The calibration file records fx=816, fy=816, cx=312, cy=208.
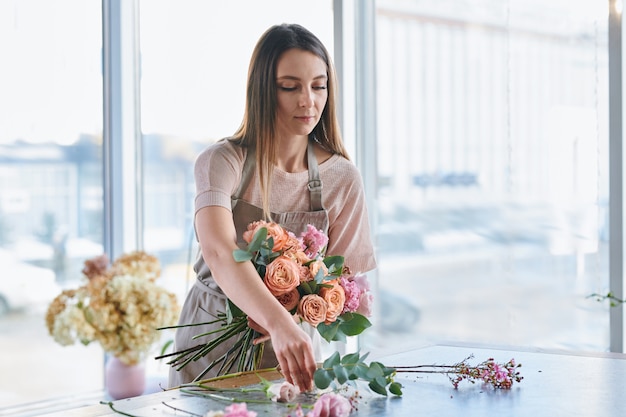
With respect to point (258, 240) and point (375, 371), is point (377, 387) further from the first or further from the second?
point (258, 240)

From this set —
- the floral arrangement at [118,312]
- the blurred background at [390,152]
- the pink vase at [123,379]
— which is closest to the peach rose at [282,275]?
the floral arrangement at [118,312]

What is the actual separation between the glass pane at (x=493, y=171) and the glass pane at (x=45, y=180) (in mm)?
1424

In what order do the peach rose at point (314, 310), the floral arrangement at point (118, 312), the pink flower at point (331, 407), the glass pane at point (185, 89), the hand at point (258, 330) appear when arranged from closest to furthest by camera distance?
the pink flower at point (331, 407) < the peach rose at point (314, 310) < the hand at point (258, 330) < the floral arrangement at point (118, 312) < the glass pane at point (185, 89)

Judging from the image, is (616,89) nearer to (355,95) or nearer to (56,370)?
(355,95)

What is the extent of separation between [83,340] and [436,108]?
6.39 feet

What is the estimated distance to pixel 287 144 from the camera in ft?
7.02

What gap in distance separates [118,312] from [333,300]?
6.38 ft

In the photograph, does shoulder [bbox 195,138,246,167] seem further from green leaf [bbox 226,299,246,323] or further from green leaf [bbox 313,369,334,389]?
green leaf [bbox 313,369,334,389]

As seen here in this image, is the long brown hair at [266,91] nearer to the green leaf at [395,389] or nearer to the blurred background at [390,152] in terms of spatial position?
the green leaf at [395,389]

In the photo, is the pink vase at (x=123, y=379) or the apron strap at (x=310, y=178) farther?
the pink vase at (x=123, y=379)

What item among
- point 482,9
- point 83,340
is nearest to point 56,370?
point 83,340

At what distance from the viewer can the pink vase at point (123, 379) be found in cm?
364

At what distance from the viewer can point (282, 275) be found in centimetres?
164

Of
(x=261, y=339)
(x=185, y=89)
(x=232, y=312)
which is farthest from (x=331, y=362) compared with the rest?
(x=185, y=89)
